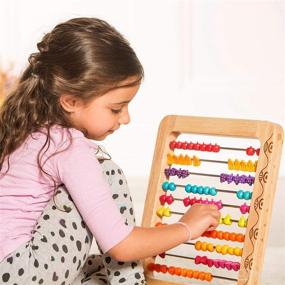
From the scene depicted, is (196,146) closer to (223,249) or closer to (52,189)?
(223,249)

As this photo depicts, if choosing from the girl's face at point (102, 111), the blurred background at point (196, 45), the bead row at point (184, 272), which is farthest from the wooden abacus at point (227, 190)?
the blurred background at point (196, 45)

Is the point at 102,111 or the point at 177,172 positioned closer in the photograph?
the point at 102,111

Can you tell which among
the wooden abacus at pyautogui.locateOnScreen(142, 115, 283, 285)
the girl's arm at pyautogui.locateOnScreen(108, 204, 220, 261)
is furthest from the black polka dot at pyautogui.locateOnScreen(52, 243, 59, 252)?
the wooden abacus at pyautogui.locateOnScreen(142, 115, 283, 285)

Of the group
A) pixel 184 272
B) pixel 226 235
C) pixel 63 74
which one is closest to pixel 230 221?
pixel 226 235

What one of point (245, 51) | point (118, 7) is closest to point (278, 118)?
point (245, 51)

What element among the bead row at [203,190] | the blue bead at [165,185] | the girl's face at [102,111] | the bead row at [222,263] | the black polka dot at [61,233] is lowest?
the bead row at [222,263]

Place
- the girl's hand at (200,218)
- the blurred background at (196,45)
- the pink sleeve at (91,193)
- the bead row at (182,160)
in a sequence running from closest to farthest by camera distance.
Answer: the pink sleeve at (91,193)
the girl's hand at (200,218)
the bead row at (182,160)
the blurred background at (196,45)

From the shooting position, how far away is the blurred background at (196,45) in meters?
3.96

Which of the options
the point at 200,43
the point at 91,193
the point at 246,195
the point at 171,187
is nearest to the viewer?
the point at 91,193

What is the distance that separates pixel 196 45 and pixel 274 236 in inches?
68.8

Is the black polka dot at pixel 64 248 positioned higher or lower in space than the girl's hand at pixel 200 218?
lower

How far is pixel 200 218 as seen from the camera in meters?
1.48

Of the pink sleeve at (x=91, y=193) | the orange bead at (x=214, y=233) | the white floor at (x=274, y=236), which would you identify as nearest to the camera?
the pink sleeve at (x=91, y=193)

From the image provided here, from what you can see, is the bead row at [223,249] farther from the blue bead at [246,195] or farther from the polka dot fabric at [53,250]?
the polka dot fabric at [53,250]
